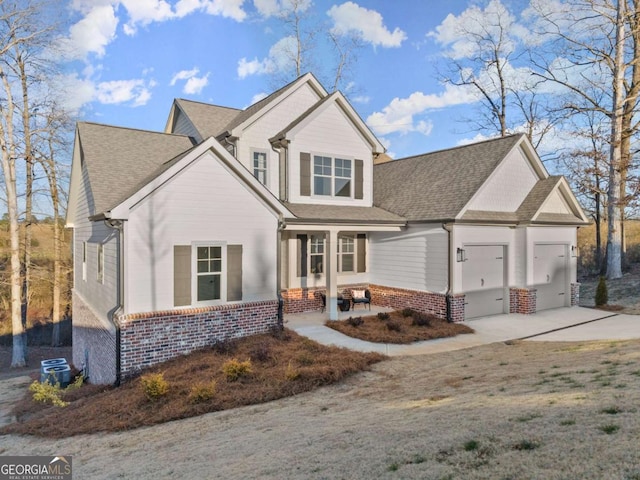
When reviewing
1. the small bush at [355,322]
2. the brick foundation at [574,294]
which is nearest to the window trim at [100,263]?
the small bush at [355,322]

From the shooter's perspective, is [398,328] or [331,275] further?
[331,275]

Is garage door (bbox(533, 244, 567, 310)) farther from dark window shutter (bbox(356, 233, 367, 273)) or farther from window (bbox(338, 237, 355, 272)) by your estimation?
window (bbox(338, 237, 355, 272))

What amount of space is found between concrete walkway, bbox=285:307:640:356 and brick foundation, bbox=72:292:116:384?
496 centimetres

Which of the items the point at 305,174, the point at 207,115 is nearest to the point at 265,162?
the point at 305,174

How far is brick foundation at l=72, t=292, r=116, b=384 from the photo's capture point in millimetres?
10160

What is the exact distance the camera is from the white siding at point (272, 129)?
46.0 feet

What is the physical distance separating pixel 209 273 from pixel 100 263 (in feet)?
12.9

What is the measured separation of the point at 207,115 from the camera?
16594 mm

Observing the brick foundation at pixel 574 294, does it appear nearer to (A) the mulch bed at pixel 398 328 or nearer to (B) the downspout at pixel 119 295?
(A) the mulch bed at pixel 398 328

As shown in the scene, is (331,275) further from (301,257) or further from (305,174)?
(305,174)

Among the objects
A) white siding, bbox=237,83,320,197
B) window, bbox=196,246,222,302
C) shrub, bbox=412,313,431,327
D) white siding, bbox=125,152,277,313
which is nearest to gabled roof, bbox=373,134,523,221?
shrub, bbox=412,313,431,327

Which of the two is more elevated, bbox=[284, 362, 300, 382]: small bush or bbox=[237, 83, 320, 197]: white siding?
bbox=[237, 83, 320, 197]: white siding

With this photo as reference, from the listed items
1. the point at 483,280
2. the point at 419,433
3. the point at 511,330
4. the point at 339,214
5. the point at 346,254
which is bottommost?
the point at 511,330

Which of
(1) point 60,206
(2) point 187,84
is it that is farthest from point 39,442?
(2) point 187,84
